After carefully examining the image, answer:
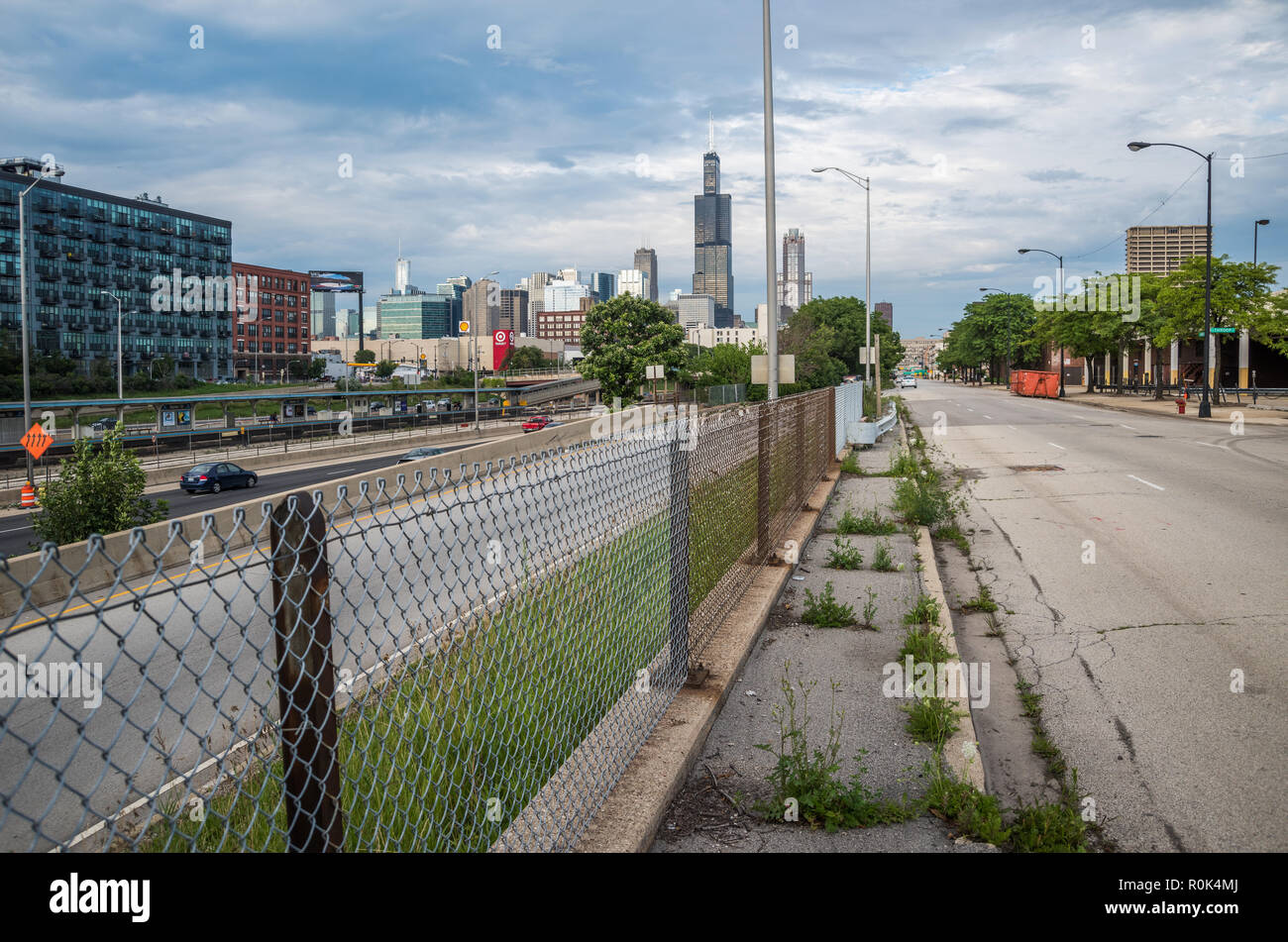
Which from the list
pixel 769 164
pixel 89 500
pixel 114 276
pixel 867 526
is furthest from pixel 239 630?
pixel 114 276

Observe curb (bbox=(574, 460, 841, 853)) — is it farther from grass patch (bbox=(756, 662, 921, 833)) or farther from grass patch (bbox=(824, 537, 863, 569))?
grass patch (bbox=(824, 537, 863, 569))

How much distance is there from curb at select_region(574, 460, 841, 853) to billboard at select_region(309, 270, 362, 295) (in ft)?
604

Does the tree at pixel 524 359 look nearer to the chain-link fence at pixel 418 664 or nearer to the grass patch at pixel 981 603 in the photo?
the grass patch at pixel 981 603

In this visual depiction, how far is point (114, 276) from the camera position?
107 metres

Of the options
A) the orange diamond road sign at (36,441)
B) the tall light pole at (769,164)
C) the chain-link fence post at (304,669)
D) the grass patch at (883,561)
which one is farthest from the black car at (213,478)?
the chain-link fence post at (304,669)

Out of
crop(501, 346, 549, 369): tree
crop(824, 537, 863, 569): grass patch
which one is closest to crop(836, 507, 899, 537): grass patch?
crop(824, 537, 863, 569): grass patch

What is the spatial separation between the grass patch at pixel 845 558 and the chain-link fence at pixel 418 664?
4.24ft

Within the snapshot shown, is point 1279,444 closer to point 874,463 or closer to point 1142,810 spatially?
point 874,463

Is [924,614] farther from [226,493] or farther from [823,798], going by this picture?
[226,493]

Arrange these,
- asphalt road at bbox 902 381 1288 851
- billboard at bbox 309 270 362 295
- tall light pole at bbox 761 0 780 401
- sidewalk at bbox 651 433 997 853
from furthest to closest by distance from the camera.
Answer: billboard at bbox 309 270 362 295, tall light pole at bbox 761 0 780 401, asphalt road at bbox 902 381 1288 851, sidewalk at bbox 651 433 997 853

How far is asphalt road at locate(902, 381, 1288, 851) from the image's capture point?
4875 millimetres

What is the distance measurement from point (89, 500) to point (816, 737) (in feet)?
66.0

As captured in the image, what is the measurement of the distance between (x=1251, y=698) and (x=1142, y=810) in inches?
87.5

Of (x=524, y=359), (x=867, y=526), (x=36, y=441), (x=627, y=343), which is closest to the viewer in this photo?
(x=867, y=526)
